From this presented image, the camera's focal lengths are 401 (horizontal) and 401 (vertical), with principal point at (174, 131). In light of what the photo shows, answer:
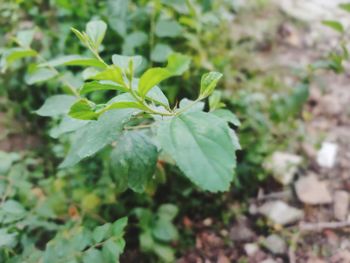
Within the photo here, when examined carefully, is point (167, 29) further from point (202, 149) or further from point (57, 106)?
point (202, 149)

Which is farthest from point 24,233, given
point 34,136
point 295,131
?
point 295,131

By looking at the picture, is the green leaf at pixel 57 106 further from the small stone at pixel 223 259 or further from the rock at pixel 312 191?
the rock at pixel 312 191

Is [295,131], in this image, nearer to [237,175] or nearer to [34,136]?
[237,175]

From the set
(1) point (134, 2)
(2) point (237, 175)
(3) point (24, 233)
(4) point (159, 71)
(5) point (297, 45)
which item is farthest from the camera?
(5) point (297, 45)

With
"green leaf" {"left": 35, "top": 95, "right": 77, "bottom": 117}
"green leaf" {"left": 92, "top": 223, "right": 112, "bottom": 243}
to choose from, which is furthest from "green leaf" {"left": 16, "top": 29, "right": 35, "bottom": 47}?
"green leaf" {"left": 92, "top": 223, "right": 112, "bottom": 243}

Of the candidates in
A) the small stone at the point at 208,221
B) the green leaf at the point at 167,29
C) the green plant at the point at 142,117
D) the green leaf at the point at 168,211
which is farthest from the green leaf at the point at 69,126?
the small stone at the point at 208,221

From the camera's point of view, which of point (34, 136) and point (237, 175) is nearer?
point (237, 175)

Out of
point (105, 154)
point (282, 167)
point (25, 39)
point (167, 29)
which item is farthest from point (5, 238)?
point (282, 167)
